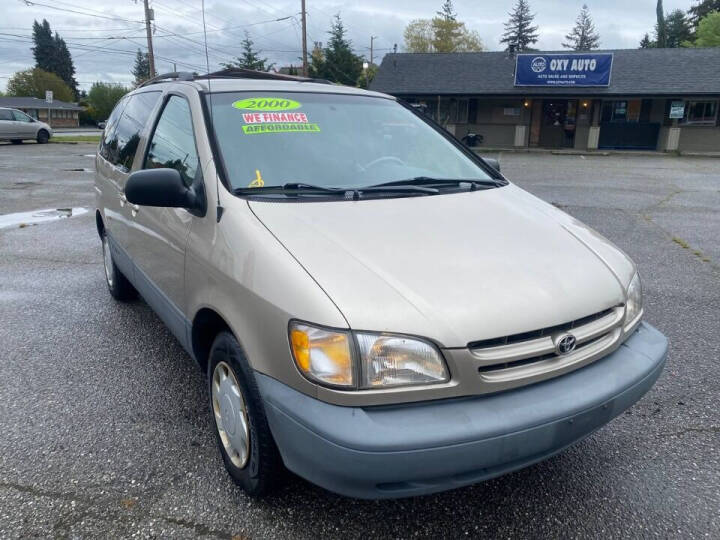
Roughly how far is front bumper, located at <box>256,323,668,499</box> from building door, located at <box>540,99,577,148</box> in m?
28.7

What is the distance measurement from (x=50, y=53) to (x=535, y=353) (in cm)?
11068

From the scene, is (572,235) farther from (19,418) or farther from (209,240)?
(19,418)

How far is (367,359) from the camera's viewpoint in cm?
181

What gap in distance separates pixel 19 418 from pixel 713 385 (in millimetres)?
3838

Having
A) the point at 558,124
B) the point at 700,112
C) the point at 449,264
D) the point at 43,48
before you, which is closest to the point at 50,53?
the point at 43,48

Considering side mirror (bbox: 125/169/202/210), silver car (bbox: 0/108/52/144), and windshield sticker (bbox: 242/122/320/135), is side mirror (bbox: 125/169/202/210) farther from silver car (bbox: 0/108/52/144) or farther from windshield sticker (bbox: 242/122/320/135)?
silver car (bbox: 0/108/52/144)

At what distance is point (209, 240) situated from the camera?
243 centimetres

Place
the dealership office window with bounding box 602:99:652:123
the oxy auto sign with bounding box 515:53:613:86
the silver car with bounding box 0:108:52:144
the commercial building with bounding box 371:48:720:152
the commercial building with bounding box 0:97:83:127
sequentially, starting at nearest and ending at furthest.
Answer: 1. the silver car with bounding box 0:108:52:144
2. the commercial building with bounding box 371:48:720:152
3. the oxy auto sign with bounding box 515:53:613:86
4. the dealership office window with bounding box 602:99:652:123
5. the commercial building with bounding box 0:97:83:127

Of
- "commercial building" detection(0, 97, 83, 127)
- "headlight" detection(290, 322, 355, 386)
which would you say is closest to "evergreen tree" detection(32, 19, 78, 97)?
"commercial building" detection(0, 97, 83, 127)

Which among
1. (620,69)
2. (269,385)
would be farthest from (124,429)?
(620,69)

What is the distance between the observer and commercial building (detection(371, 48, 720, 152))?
25.8 metres

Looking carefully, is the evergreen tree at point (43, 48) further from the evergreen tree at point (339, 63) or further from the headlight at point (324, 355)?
the headlight at point (324, 355)

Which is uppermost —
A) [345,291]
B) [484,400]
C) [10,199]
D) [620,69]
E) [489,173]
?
[620,69]

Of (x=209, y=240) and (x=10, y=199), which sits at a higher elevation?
(x=209, y=240)
